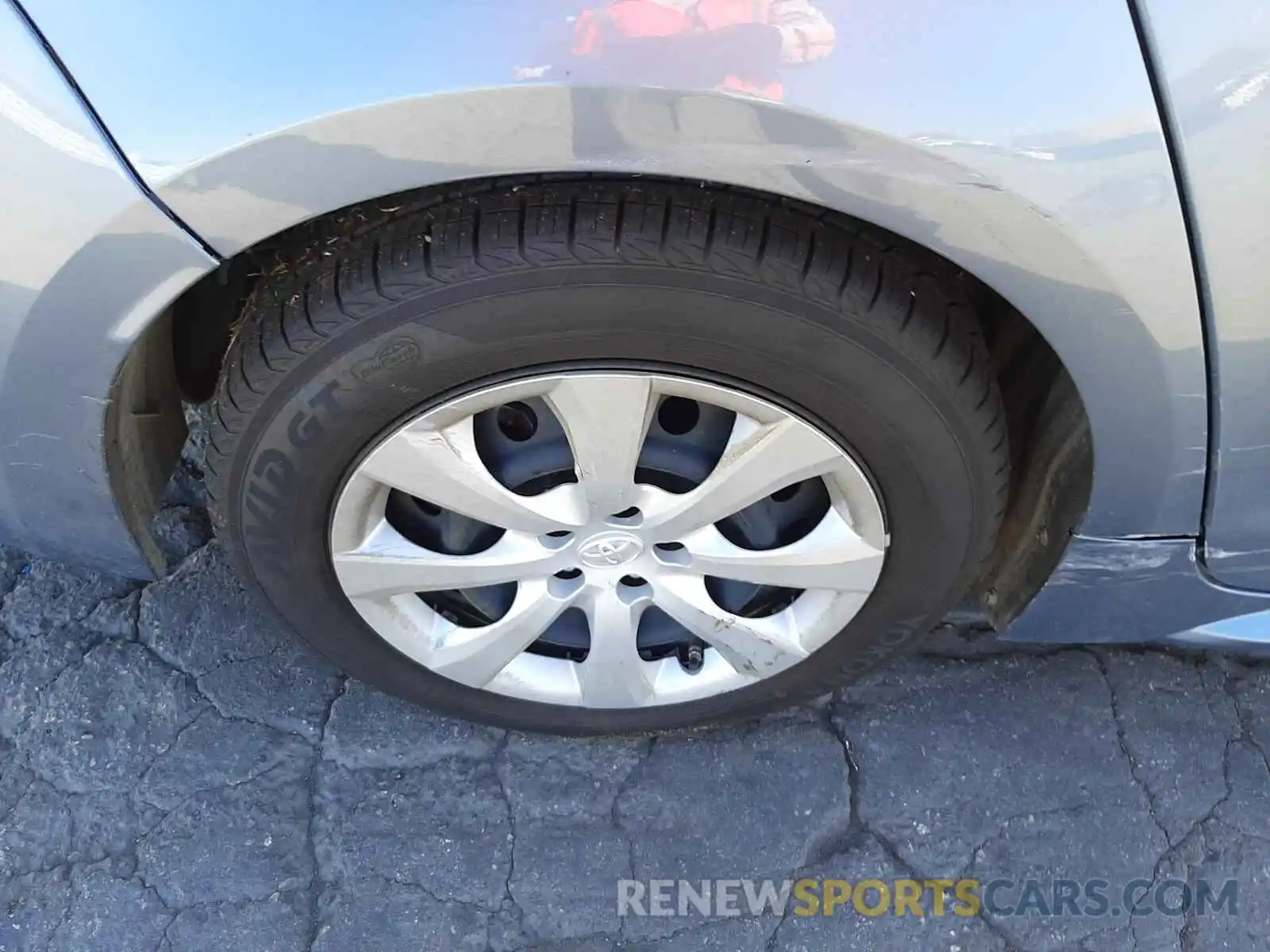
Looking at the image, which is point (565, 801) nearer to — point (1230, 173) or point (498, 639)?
point (498, 639)

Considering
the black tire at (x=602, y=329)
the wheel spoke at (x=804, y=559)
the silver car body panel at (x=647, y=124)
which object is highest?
the silver car body panel at (x=647, y=124)

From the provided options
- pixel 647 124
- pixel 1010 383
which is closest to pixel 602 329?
pixel 647 124

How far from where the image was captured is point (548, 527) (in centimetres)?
141

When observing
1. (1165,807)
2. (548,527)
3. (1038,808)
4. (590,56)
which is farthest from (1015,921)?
(590,56)

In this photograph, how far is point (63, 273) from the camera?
113cm

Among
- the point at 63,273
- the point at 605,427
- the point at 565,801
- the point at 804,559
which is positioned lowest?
the point at 565,801

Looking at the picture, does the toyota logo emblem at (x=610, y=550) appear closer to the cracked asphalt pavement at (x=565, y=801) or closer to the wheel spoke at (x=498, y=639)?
the wheel spoke at (x=498, y=639)

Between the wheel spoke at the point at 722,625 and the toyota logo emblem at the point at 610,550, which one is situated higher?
the toyota logo emblem at the point at 610,550

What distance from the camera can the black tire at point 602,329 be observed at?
1145mm

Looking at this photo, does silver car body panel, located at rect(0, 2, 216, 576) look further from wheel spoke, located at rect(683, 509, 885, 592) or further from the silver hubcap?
wheel spoke, located at rect(683, 509, 885, 592)

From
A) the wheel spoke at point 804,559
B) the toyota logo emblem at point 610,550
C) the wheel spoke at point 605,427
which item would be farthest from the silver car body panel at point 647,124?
the toyota logo emblem at point 610,550

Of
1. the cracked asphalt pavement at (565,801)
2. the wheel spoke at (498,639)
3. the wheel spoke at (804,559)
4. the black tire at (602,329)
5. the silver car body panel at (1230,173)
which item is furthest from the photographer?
the cracked asphalt pavement at (565,801)

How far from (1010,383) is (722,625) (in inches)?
21.1

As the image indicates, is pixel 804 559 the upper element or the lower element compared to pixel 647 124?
lower
